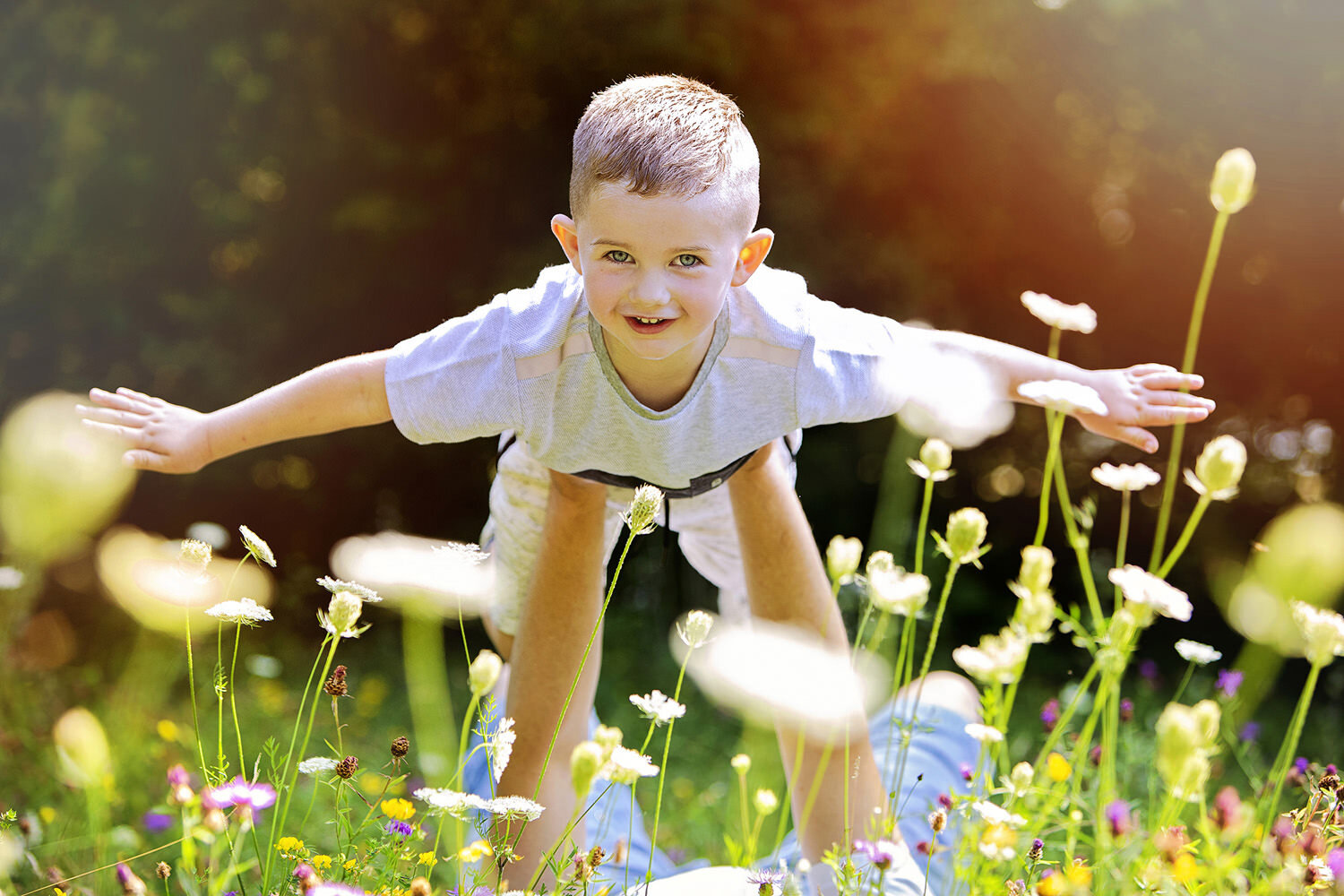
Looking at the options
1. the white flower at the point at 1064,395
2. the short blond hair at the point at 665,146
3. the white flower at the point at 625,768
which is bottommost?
the white flower at the point at 625,768

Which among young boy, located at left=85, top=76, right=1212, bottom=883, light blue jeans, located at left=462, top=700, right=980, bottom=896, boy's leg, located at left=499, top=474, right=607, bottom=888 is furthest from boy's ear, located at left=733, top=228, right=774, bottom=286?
light blue jeans, located at left=462, top=700, right=980, bottom=896

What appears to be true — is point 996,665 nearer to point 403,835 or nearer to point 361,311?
point 403,835

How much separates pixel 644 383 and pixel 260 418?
0.48m

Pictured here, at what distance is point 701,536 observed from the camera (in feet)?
5.98

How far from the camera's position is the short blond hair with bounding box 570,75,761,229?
1113 millimetres

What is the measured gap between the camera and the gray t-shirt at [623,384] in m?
1.30

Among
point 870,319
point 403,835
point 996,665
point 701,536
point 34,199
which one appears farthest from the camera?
point 34,199

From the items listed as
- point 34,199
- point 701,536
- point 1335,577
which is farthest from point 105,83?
point 1335,577

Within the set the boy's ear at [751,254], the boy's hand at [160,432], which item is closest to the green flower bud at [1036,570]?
the boy's ear at [751,254]

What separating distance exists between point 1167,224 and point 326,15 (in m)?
1.99

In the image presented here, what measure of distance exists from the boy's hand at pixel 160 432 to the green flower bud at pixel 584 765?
72 cm

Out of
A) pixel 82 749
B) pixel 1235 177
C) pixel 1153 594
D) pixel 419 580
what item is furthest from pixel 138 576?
pixel 1235 177

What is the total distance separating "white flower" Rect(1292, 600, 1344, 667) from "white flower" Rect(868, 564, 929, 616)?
0.36 meters

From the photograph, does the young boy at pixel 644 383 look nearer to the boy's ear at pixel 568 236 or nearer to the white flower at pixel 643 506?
the boy's ear at pixel 568 236
